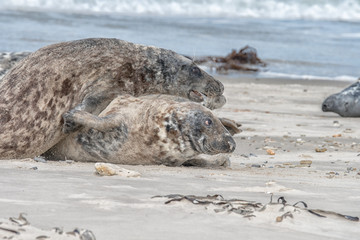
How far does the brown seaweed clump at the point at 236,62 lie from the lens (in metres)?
15.1

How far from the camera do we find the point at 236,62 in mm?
15680

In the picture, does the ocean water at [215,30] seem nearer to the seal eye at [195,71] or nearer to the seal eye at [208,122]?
the seal eye at [195,71]

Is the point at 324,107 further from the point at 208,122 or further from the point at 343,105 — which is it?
the point at 208,122

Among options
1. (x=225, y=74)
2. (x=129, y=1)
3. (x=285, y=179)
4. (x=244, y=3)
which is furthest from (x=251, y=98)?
(x=244, y=3)

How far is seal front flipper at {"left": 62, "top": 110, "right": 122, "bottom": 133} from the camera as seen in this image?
498 centimetres

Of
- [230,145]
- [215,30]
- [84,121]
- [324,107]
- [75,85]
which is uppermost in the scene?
[75,85]

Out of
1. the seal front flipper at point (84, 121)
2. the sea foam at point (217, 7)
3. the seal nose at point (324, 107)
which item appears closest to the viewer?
the seal front flipper at point (84, 121)

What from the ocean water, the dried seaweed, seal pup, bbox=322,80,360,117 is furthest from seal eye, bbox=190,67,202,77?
the ocean water

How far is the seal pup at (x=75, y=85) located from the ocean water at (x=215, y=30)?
878cm

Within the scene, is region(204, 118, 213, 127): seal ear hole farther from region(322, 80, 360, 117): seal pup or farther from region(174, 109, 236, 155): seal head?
region(322, 80, 360, 117): seal pup

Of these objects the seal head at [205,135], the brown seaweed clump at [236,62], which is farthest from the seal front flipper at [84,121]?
the brown seaweed clump at [236,62]

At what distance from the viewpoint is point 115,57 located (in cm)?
568

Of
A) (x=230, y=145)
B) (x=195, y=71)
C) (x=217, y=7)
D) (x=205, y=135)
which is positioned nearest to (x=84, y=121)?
(x=205, y=135)

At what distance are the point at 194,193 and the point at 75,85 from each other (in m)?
1.98
